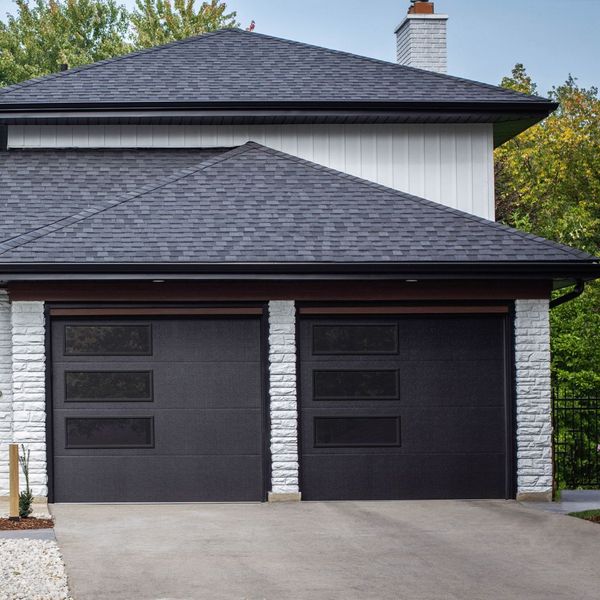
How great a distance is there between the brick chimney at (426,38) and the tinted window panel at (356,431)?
916 centimetres

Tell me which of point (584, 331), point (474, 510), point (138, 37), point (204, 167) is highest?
point (138, 37)

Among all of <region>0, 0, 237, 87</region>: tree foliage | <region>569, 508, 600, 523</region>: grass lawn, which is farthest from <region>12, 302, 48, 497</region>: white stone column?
<region>0, 0, 237, 87</region>: tree foliage

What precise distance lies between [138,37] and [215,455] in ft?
122

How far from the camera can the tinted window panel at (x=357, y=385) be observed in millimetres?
15602

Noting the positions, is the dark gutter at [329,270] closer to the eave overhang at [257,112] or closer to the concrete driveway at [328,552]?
the concrete driveway at [328,552]

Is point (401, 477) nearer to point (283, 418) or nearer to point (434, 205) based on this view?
point (283, 418)

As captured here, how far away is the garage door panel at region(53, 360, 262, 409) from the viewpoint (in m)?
15.4

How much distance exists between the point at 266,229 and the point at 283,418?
7.84 feet

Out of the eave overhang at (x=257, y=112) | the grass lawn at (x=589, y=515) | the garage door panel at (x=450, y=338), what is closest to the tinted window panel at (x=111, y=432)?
the garage door panel at (x=450, y=338)

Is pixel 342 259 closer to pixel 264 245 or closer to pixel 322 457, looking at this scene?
pixel 264 245

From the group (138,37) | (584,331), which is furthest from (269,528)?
(138,37)

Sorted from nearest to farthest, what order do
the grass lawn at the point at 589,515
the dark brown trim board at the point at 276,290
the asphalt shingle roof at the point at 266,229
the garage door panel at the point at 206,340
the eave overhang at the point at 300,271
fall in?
the grass lawn at the point at 589,515, the eave overhang at the point at 300,271, the asphalt shingle roof at the point at 266,229, the dark brown trim board at the point at 276,290, the garage door panel at the point at 206,340

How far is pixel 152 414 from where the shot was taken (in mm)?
15430

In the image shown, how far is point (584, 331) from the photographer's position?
29.0 m
